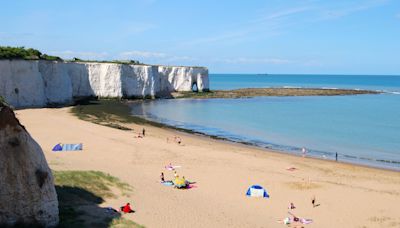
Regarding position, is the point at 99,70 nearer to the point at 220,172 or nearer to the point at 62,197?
the point at 220,172

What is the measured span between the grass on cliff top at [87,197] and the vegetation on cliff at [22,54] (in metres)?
29.6

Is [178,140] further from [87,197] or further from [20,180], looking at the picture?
[20,180]

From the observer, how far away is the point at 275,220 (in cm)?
1542

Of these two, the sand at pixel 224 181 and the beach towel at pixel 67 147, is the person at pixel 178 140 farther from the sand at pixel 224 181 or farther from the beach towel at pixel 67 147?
the beach towel at pixel 67 147

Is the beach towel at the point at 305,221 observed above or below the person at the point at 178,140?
below

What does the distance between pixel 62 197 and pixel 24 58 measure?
34.3 m

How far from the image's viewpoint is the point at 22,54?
45.5m

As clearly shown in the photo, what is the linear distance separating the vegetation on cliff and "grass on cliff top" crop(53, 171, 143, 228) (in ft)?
97.2

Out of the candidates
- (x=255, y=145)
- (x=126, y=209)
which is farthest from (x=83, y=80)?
(x=126, y=209)

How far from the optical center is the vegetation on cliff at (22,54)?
140 ft

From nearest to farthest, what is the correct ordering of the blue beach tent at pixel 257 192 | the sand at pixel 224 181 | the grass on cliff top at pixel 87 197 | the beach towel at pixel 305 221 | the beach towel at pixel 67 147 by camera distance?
the grass on cliff top at pixel 87 197 < the beach towel at pixel 305 221 < the sand at pixel 224 181 < the blue beach tent at pixel 257 192 < the beach towel at pixel 67 147

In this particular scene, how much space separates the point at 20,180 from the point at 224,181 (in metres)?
11.2

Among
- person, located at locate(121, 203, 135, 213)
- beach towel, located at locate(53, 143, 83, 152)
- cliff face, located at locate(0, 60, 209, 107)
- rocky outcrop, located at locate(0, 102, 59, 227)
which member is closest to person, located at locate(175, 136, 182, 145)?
beach towel, located at locate(53, 143, 83, 152)

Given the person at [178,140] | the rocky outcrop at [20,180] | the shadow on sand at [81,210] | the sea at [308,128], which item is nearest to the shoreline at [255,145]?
the sea at [308,128]
